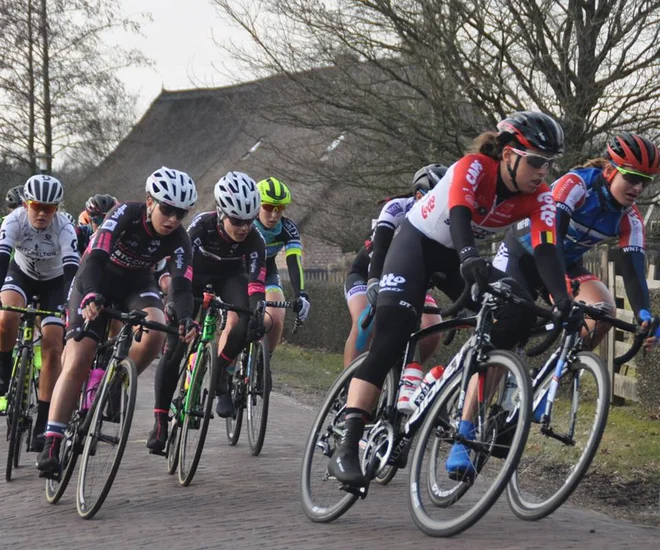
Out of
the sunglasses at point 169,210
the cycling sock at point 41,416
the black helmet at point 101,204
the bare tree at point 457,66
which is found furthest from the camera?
the bare tree at point 457,66

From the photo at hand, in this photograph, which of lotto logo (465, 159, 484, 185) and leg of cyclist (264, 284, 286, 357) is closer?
lotto logo (465, 159, 484, 185)

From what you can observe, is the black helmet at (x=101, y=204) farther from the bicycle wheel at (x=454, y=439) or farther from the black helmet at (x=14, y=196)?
the bicycle wheel at (x=454, y=439)

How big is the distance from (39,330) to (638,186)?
4.59 meters

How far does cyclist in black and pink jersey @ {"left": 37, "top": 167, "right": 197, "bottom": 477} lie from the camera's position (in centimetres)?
707

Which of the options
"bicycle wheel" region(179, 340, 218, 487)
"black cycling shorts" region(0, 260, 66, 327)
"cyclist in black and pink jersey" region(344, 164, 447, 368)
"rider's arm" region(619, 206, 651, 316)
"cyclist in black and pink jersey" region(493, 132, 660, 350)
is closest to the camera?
"rider's arm" region(619, 206, 651, 316)

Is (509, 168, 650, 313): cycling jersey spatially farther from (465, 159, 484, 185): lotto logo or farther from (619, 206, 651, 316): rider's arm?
(465, 159, 484, 185): lotto logo

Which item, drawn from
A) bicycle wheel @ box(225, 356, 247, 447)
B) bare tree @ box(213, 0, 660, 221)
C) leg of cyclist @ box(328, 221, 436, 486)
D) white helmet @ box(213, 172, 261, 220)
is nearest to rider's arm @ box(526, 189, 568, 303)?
leg of cyclist @ box(328, 221, 436, 486)

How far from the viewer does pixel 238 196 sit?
8305 mm

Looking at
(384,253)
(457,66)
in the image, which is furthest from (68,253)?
(457,66)

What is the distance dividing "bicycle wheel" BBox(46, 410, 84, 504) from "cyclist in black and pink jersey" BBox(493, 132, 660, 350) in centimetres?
284

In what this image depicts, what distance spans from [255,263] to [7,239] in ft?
6.39

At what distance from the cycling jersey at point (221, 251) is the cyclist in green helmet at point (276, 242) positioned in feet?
1.98

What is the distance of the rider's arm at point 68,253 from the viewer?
28.7ft

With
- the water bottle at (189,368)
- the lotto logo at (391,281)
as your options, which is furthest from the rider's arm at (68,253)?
the lotto logo at (391,281)
